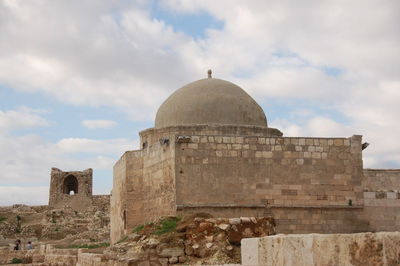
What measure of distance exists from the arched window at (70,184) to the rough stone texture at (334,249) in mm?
40782

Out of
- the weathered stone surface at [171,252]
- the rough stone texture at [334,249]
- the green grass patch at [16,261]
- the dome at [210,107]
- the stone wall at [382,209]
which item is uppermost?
the dome at [210,107]

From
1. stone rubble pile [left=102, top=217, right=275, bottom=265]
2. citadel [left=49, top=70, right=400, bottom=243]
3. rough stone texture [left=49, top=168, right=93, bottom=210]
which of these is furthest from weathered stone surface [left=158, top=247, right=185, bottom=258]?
rough stone texture [left=49, top=168, right=93, bottom=210]

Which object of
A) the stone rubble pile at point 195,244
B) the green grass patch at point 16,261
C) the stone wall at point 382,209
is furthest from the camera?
the green grass patch at point 16,261

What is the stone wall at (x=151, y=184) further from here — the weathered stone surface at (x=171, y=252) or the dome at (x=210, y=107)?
the weathered stone surface at (x=171, y=252)

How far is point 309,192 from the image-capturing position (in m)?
13.0

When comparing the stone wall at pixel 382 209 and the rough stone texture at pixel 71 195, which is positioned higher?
the rough stone texture at pixel 71 195

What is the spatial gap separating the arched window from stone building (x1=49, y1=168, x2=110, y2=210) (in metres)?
1.20

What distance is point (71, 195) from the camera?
138 feet

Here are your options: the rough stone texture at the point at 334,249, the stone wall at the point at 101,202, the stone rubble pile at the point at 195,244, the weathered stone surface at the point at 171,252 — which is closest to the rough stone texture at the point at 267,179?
the stone rubble pile at the point at 195,244

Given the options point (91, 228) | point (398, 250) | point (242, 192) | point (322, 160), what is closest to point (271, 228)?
point (242, 192)

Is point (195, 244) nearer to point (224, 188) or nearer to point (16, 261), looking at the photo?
point (224, 188)

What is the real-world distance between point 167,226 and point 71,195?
3270cm

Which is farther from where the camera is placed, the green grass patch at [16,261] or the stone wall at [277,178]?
the green grass patch at [16,261]

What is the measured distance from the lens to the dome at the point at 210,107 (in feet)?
49.1
